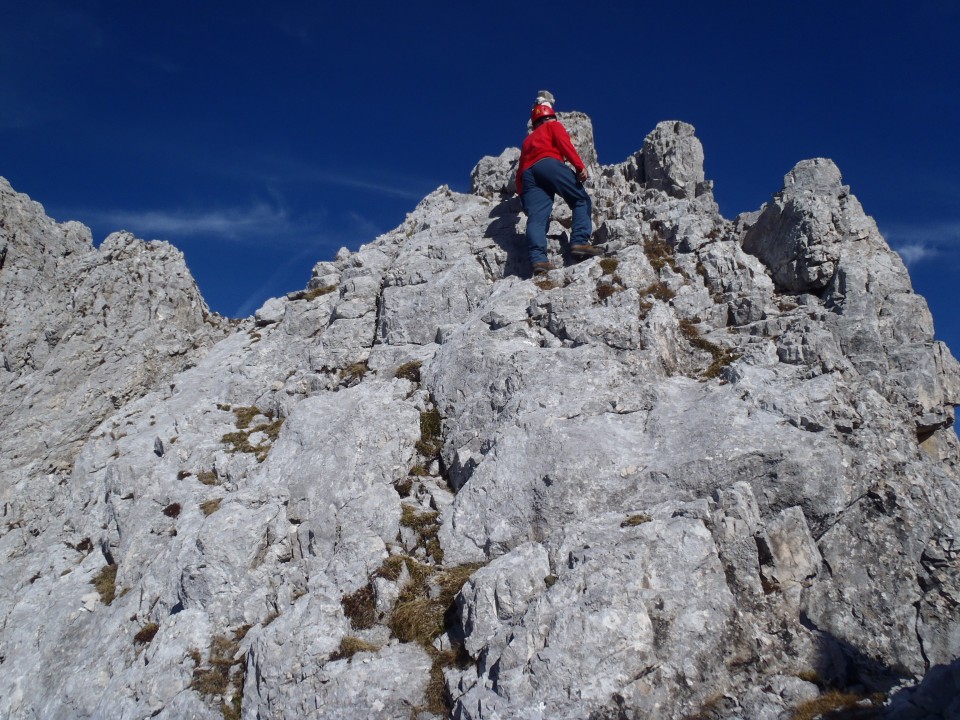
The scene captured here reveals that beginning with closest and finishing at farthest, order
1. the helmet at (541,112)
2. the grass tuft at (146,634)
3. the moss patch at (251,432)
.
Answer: the grass tuft at (146,634)
the moss patch at (251,432)
the helmet at (541,112)

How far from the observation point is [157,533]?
15.6 m

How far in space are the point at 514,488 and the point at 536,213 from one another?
10.6 metres

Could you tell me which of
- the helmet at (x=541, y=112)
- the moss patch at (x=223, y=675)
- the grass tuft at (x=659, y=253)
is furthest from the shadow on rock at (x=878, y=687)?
the helmet at (x=541, y=112)

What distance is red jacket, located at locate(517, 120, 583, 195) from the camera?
2141 centimetres

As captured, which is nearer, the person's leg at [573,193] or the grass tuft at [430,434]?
the grass tuft at [430,434]

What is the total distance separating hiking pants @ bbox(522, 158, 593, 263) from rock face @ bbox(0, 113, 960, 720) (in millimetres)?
1160

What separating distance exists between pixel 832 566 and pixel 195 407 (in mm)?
17615

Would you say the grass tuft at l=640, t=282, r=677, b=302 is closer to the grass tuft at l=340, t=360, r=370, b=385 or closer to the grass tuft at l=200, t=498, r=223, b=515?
the grass tuft at l=340, t=360, r=370, b=385

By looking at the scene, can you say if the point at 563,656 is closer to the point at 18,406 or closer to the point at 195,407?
the point at 195,407

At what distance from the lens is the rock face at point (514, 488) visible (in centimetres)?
1048

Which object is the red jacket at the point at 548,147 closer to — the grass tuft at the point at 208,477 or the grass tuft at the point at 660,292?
the grass tuft at the point at 660,292

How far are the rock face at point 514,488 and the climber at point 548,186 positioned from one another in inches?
42.5

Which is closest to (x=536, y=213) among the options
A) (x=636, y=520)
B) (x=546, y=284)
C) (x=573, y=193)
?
(x=573, y=193)

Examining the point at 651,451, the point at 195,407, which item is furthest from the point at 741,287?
the point at 195,407
